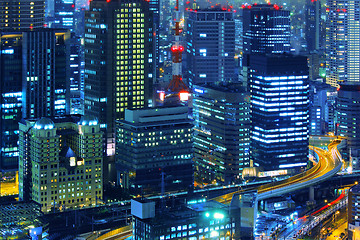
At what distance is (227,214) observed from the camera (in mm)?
132625

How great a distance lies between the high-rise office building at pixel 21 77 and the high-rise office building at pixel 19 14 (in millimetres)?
17642

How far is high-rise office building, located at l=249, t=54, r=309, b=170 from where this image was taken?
176375mm

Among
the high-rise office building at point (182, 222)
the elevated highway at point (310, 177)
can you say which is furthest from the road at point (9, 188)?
the high-rise office building at point (182, 222)

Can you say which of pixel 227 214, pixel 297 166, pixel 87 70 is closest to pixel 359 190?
pixel 227 214

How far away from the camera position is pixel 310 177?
6959 inches

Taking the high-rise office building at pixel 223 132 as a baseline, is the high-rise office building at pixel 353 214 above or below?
below

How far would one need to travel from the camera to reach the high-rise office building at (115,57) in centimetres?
16925

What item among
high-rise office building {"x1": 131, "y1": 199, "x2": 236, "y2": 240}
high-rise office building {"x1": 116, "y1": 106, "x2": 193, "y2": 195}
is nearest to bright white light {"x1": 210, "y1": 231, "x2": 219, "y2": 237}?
high-rise office building {"x1": 131, "y1": 199, "x2": 236, "y2": 240}

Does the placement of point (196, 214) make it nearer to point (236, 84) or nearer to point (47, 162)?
point (47, 162)

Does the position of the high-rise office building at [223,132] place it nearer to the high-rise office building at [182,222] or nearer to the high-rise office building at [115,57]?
the high-rise office building at [115,57]

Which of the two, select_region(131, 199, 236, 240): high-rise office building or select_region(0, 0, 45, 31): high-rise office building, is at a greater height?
select_region(0, 0, 45, 31): high-rise office building

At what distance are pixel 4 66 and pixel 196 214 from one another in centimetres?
5235

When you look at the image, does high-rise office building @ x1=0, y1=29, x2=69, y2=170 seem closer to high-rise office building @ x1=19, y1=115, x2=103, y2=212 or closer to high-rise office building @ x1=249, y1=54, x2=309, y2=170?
high-rise office building @ x1=19, y1=115, x2=103, y2=212

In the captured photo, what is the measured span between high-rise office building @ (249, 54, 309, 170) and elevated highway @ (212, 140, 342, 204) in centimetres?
429
